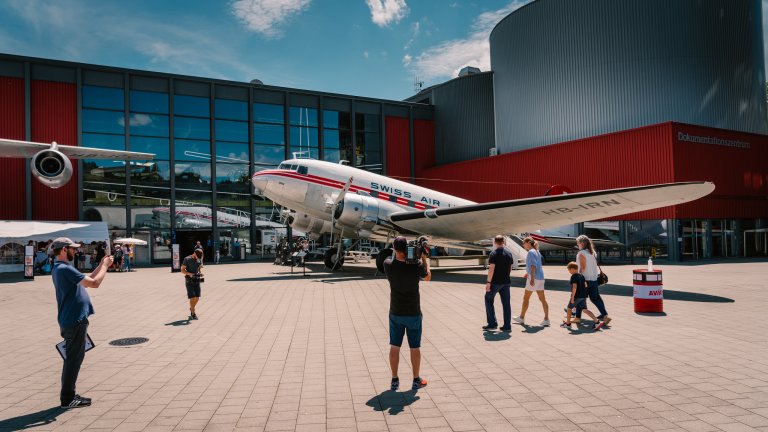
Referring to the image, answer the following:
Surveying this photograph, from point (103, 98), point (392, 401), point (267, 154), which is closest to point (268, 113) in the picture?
point (267, 154)

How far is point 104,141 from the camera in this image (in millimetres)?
31438

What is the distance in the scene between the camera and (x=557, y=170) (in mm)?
31719

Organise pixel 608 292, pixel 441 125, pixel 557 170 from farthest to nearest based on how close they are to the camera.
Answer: pixel 441 125
pixel 557 170
pixel 608 292

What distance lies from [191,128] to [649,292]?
32.2m

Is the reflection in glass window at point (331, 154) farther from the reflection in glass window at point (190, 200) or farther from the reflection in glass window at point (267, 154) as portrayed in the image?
the reflection in glass window at point (190, 200)

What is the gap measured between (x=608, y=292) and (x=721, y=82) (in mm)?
28295

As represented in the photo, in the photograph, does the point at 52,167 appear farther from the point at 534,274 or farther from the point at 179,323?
the point at 534,274

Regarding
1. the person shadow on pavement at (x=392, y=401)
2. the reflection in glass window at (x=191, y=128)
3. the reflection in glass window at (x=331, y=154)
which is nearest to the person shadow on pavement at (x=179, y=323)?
the person shadow on pavement at (x=392, y=401)

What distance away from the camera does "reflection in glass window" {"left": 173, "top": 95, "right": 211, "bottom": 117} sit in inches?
1335

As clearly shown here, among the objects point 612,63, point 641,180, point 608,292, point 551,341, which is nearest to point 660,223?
point 641,180

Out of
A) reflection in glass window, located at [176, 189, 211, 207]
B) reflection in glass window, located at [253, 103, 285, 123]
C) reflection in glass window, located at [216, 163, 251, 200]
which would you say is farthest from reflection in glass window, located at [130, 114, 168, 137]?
reflection in glass window, located at [253, 103, 285, 123]

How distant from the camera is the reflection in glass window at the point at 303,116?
3794 cm

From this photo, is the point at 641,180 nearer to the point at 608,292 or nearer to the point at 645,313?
the point at 608,292

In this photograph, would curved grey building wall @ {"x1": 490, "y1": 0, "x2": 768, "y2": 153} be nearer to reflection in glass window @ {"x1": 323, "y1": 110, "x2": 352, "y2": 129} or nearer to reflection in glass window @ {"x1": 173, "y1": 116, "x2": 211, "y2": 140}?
reflection in glass window @ {"x1": 323, "y1": 110, "x2": 352, "y2": 129}
